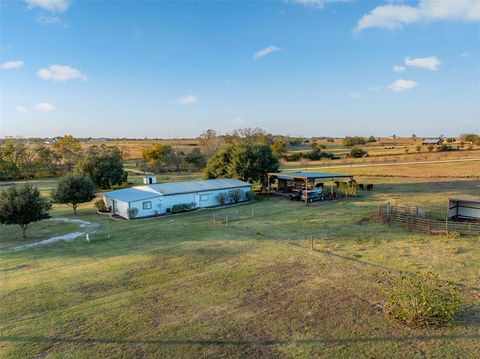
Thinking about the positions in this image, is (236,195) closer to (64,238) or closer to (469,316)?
(64,238)

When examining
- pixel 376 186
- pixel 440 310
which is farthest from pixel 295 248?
pixel 376 186

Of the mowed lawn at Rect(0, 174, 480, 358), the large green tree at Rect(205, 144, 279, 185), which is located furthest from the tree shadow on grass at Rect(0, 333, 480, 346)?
the large green tree at Rect(205, 144, 279, 185)

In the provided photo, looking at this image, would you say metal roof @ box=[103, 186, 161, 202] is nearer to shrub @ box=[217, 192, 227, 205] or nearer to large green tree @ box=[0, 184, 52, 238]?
shrub @ box=[217, 192, 227, 205]

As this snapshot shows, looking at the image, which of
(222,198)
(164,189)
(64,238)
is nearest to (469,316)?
(64,238)

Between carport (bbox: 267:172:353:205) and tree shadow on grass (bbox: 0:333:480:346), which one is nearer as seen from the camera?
tree shadow on grass (bbox: 0:333:480:346)

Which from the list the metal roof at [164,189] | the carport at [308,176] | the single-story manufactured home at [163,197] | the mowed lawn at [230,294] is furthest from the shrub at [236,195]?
the mowed lawn at [230,294]

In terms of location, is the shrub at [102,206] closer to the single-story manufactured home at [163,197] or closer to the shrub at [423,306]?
the single-story manufactured home at [163,197]
